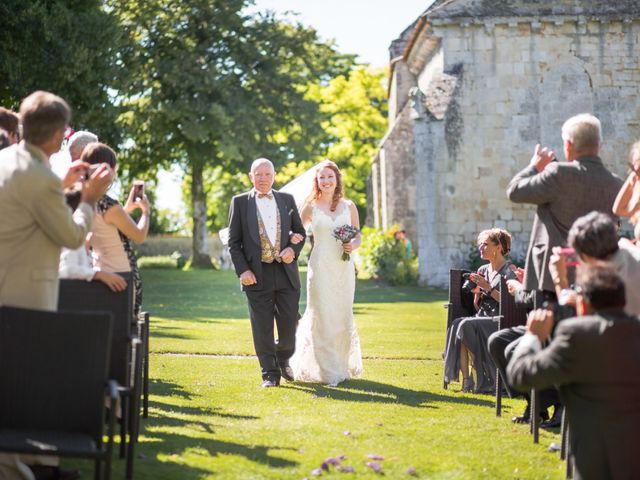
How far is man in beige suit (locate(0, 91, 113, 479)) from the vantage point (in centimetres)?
607

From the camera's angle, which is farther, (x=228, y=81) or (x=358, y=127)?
(x=358, y=127)

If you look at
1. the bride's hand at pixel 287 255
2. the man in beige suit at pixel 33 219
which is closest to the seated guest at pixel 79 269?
the man in beige suit at pixel 33 219

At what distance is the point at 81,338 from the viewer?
5.80 meters

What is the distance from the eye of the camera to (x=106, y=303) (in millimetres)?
7078

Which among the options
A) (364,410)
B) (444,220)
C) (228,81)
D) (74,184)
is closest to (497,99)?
(444,220)

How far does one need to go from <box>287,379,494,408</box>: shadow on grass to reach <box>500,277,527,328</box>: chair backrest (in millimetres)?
1319

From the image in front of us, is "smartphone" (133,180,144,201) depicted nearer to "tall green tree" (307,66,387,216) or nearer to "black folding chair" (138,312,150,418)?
"black folding chair" (138,312,150,418)

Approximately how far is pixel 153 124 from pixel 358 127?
1855cm

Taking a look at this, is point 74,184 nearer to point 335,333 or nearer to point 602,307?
point 602,307

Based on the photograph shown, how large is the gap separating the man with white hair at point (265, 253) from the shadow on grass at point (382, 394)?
2.17ft

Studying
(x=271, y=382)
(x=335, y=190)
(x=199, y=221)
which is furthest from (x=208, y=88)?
(x=271, y=382)

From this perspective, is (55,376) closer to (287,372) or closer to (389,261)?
(287,372)

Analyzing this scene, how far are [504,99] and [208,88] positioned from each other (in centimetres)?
1849

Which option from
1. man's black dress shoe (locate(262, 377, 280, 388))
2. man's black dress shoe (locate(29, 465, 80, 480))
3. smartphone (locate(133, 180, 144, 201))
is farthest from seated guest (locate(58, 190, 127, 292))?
man's black dress shoe (locate(262, 377, 280, 388))
